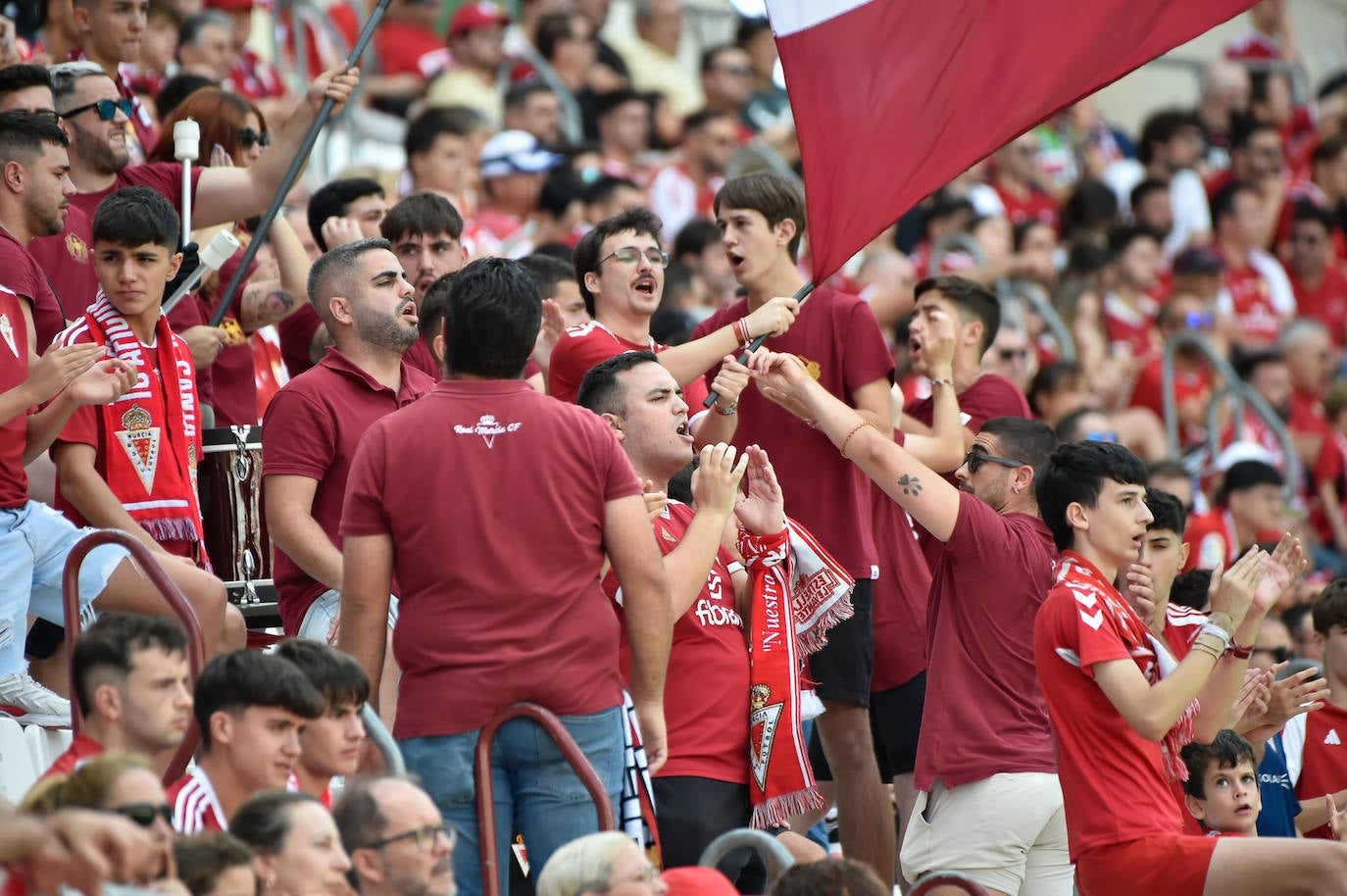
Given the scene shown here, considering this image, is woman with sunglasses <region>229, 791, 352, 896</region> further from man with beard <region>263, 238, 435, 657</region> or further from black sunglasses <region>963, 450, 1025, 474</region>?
black sunglasses <region>963, 450, 1025, 474</region>

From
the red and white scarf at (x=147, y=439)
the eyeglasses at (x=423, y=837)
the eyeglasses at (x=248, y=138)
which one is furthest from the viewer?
the eyeglasses at (x=248, y=138)

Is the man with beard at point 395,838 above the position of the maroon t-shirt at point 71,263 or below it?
below

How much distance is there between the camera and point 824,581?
273 inches

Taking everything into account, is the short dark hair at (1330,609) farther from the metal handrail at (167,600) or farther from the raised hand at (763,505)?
the metal handrail at (167,600)

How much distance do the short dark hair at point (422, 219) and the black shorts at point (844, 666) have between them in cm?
230

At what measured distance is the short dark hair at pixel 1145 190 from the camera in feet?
56.5

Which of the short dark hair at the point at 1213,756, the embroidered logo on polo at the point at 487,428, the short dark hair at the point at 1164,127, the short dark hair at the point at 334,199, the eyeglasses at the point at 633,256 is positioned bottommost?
the short dark hair at the point at 1213,756

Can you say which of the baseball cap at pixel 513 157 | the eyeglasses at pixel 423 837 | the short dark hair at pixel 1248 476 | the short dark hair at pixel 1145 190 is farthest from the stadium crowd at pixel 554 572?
the short dark hair at pixel 1145 190

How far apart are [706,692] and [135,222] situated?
2539 mm

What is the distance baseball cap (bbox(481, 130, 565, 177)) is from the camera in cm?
1287

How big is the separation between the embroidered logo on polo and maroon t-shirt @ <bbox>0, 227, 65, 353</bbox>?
214 cm

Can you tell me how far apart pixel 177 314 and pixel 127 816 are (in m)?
4.17

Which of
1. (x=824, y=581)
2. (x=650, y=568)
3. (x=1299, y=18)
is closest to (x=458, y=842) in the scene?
(x=650, y=568)

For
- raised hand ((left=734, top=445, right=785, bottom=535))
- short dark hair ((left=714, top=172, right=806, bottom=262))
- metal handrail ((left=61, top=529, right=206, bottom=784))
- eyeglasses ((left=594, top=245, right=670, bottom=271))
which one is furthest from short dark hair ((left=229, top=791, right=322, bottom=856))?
short dark hair ((left=714, top=172, right=806, bottom=262))
